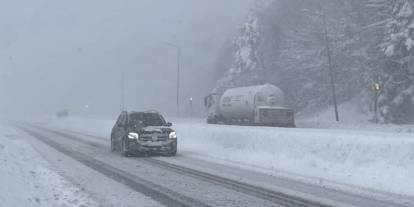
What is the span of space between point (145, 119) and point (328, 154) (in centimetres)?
910

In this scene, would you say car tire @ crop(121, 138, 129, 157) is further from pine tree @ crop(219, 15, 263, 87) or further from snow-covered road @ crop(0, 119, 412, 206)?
pine tree @ crop(219, 15, 263, 87)

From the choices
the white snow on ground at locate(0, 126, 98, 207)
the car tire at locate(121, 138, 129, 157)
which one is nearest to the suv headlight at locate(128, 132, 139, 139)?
the car tire at locate(121, 138, 129, 157)

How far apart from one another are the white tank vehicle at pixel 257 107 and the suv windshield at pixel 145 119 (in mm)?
18284

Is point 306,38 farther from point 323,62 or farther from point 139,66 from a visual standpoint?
point 139,66

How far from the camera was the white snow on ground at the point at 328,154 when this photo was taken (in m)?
13.6

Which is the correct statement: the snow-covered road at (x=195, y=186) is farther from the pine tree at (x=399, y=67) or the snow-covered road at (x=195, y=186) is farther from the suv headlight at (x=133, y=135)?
the pine tree at (x=399, y=67)

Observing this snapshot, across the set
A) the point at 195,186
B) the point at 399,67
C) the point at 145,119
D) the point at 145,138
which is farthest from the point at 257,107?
the point at 195,186

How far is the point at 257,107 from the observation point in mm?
41969

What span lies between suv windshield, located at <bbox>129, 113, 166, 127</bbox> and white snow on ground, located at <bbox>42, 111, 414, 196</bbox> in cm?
177

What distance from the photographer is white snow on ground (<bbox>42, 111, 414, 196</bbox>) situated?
44.5ft

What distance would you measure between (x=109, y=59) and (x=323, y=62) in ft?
367

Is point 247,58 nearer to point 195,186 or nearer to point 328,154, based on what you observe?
point 328,154

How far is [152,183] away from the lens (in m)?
13.6

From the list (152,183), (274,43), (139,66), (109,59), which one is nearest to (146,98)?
(139,66)
